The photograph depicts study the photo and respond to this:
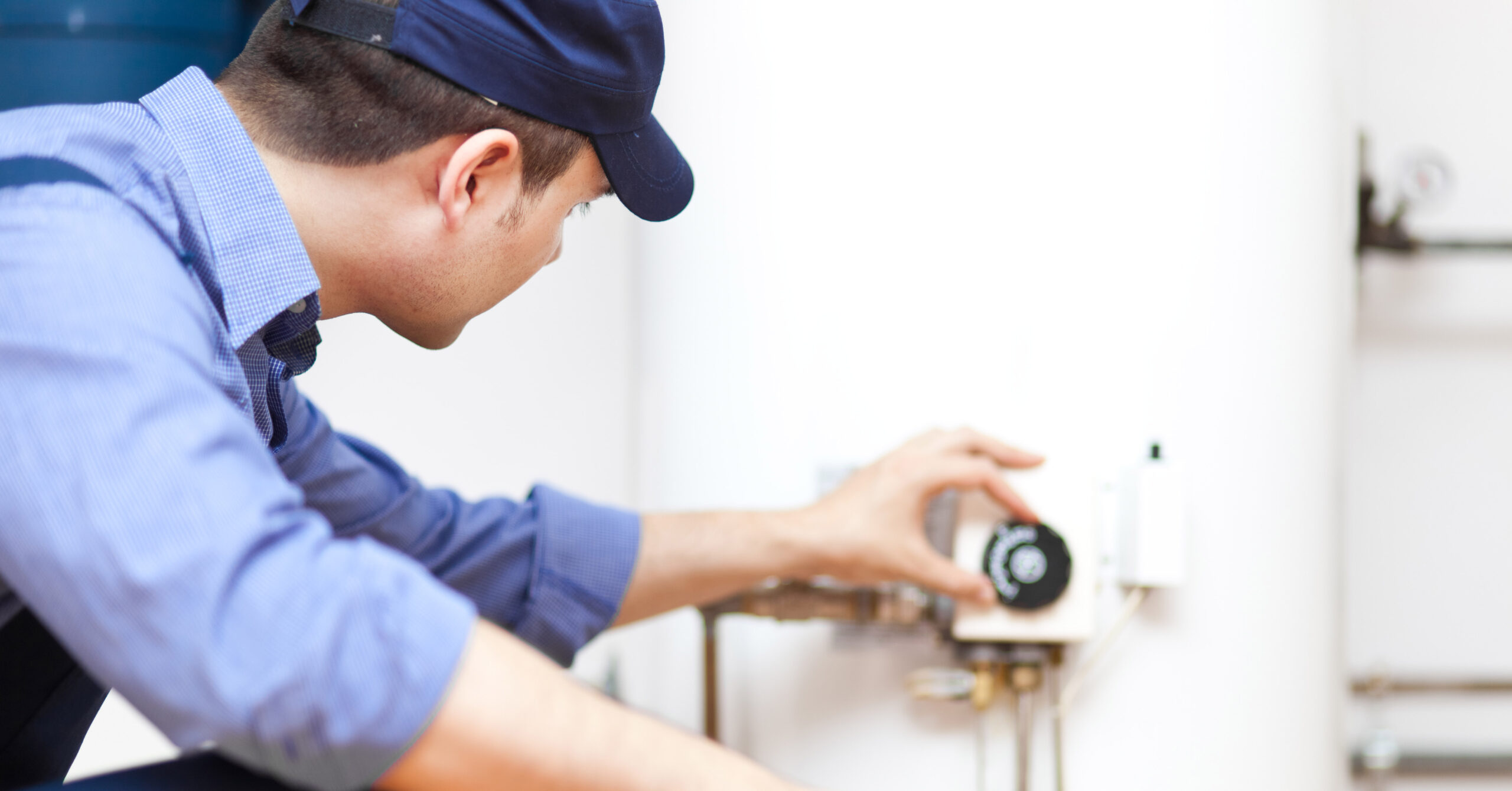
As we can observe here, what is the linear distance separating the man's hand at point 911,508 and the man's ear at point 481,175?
328 mm

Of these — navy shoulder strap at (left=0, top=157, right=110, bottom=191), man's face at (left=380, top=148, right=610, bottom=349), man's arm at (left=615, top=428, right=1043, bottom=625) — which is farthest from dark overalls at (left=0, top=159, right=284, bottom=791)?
man's arm at (left=615, top=428, right=1043, bottom=625)

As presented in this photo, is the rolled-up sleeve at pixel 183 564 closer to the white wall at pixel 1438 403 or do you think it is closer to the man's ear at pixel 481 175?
the man's ear at pixel 481 175

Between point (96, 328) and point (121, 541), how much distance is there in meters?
0.09

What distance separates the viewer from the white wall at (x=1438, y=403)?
129 cm

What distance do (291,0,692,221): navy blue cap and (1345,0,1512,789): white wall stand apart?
3.29ft

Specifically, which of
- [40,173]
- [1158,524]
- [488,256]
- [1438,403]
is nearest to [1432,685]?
[1438,403]

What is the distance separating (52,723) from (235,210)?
13.3 inches

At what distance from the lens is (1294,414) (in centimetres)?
84

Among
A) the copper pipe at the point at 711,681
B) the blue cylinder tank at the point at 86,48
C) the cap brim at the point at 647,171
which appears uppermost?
the blue cylinder tank at the point at 86,48

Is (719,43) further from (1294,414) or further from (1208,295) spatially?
(1294,414)

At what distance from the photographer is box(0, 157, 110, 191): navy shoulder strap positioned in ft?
1.61

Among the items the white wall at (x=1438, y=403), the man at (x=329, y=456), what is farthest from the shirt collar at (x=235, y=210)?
the white wall at (x=1438, y=403)

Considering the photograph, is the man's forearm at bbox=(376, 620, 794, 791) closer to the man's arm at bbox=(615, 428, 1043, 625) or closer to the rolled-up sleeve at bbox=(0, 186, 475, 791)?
the rolled-up sleeve at bbox=(0, 186, 475, 791)

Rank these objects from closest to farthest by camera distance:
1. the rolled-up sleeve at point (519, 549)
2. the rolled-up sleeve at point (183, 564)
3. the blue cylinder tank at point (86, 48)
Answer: the rolled-up sleeve at point (183, 564)
the rolled-up sleeve at point (519, 549)
the blue cylinder tank at point (86, 48)
